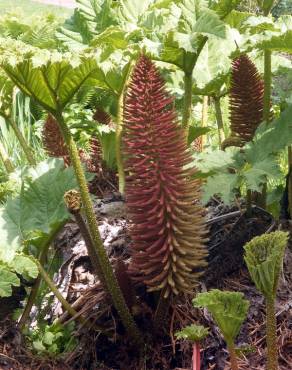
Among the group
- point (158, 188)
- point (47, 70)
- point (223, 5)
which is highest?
point (223, 5)

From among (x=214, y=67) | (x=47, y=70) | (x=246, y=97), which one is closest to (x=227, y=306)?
(x=47, y=70)

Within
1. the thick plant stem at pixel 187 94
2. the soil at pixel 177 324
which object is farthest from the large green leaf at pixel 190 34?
the soil at pixel 177 324

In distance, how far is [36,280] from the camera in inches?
75.4

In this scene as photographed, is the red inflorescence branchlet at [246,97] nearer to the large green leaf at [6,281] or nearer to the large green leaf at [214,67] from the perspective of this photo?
the large green leaf at [214,67]

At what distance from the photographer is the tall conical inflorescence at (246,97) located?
2.19 metres

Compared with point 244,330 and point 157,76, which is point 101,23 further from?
point 244,330

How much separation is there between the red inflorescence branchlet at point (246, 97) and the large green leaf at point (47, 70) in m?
0.65

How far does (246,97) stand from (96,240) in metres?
0.83

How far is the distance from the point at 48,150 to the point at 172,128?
41.7 inches

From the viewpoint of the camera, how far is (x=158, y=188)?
64.2 inches

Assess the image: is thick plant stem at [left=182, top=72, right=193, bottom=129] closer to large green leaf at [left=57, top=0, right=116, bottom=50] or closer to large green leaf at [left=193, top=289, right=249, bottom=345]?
large green leaf at [left=193, top=289, right=249, bottom=345]

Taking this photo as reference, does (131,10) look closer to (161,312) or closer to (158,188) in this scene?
(158,188)

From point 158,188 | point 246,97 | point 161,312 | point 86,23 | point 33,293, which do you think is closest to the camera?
point 158,188

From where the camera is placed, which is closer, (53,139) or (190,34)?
(190,34)
